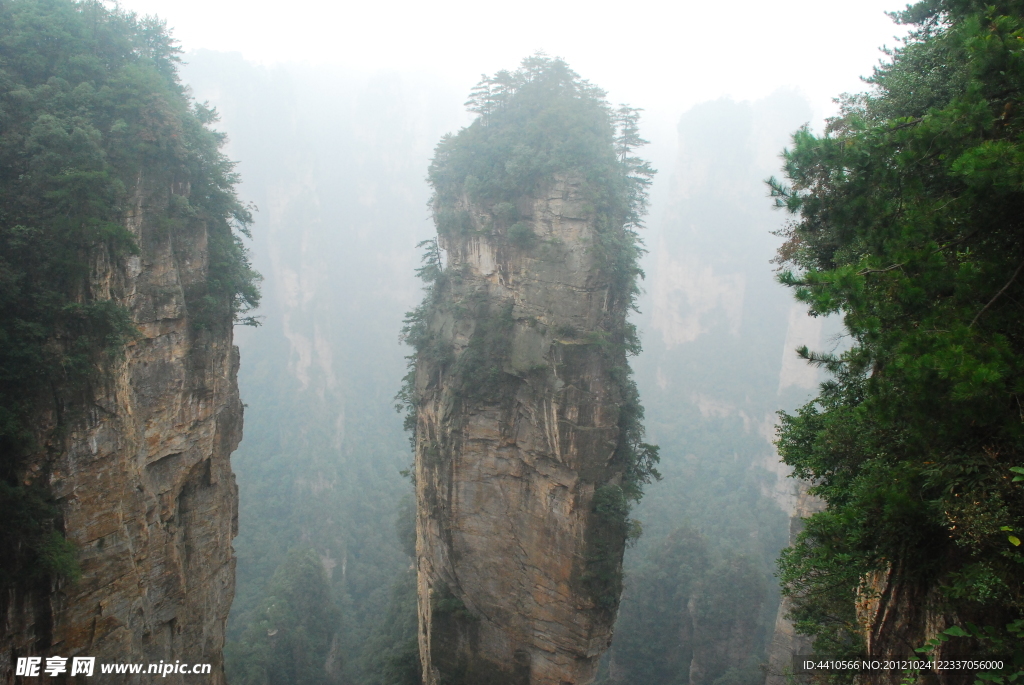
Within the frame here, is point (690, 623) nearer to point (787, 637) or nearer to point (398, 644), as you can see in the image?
point (787, 637)

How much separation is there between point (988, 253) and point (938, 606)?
2943 mm

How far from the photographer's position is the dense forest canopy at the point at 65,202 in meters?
8.98

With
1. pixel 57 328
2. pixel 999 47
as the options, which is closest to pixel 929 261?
pixel 999 47

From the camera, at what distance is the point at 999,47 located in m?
5.23

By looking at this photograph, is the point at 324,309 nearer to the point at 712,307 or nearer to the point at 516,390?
the point at 712,307

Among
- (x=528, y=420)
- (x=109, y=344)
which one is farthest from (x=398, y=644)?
(x=109, y=344)

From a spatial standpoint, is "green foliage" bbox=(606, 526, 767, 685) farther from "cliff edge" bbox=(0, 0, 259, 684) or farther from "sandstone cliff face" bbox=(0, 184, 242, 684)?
"cliff edge" bbox=(0, 0, 259, 684)

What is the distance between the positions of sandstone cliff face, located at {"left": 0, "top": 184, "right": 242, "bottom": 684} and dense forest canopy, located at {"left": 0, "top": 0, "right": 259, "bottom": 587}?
35 cm

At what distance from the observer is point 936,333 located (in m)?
4.66

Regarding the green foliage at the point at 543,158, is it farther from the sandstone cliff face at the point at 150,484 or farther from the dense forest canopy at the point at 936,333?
the dense forest canopy at the point at 936,333

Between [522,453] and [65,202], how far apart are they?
1170cm

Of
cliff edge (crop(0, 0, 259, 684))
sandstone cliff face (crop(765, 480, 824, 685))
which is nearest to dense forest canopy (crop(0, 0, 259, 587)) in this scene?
cliff edge (crop(0, 0, 259, 684))

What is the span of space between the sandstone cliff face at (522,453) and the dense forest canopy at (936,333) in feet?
29.3

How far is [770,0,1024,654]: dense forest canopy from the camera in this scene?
426 cm
